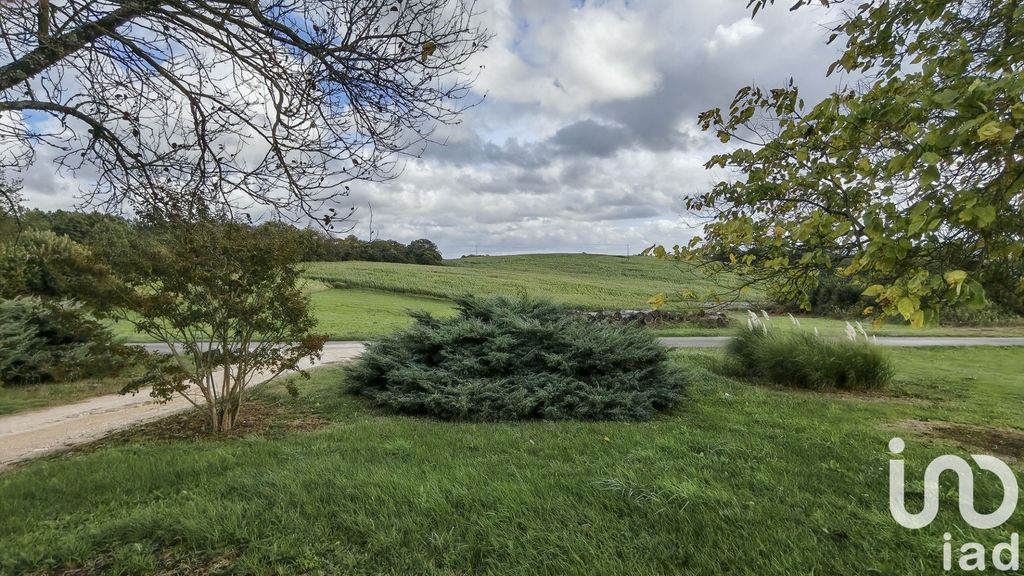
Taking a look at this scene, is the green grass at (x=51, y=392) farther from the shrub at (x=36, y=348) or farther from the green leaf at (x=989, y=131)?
the green leaf at (x=989, y=131)

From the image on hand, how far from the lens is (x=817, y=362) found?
924 centimetres

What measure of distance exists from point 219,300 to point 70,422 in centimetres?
375

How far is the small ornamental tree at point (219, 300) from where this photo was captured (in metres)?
5.84

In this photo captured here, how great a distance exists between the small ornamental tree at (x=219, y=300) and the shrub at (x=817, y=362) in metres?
8.55

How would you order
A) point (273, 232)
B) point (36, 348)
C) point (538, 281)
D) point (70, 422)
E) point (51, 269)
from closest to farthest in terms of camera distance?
point (273, 232) → point (70, 422) → point (51, 269) → point (36, 348) → point (538, 281)

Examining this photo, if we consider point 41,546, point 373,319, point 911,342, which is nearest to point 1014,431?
point 41,546

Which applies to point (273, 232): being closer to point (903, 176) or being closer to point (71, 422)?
point (71, 422)

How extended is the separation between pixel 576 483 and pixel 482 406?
2.99 meters

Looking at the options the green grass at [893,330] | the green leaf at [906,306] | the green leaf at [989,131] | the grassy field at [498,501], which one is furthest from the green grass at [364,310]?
the green leaf at [989,131]

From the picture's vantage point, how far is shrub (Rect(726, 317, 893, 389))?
926cm

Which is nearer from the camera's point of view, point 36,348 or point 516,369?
point 516,369

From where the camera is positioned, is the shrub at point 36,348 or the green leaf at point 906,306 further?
the shrub at point 36,348

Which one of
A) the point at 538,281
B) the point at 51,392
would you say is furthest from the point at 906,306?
the point at 538,281

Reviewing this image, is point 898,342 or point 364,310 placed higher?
point 364,310
